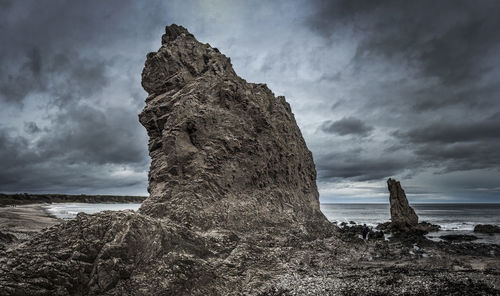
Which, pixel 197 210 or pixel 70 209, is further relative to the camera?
pixel 70 209

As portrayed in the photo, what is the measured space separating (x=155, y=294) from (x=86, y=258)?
159 inches

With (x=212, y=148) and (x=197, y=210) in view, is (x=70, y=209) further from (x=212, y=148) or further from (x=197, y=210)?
(x=197, y=210)

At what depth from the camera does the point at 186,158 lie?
2677cm

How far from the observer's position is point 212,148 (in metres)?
28.1

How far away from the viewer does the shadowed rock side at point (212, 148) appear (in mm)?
25656

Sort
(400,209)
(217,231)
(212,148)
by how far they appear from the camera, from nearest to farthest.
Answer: (217,231), (212,148), (400,209)

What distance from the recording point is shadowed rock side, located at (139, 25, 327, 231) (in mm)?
25656

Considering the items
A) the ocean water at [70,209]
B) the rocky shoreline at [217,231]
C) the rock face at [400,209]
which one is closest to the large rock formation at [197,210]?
the rocky shoreline at [217,231]

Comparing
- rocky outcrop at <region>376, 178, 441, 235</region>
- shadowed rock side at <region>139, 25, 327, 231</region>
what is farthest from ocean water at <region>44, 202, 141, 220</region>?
rocky outcrop at <region>376, 178, 441, 235</region>

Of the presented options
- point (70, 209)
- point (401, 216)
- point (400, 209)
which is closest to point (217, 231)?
point (401, 216)

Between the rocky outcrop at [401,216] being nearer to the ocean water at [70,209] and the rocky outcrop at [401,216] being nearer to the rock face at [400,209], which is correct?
the rock face at [400,209]

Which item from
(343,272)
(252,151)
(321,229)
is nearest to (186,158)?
(252,151)

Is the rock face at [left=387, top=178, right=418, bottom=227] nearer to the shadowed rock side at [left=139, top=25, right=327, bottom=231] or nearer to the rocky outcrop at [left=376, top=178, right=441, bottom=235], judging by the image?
the rocky outcrop at [left=376, top=178, right=441, bottom=235]

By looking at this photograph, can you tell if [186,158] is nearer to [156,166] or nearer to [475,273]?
[156,166]
